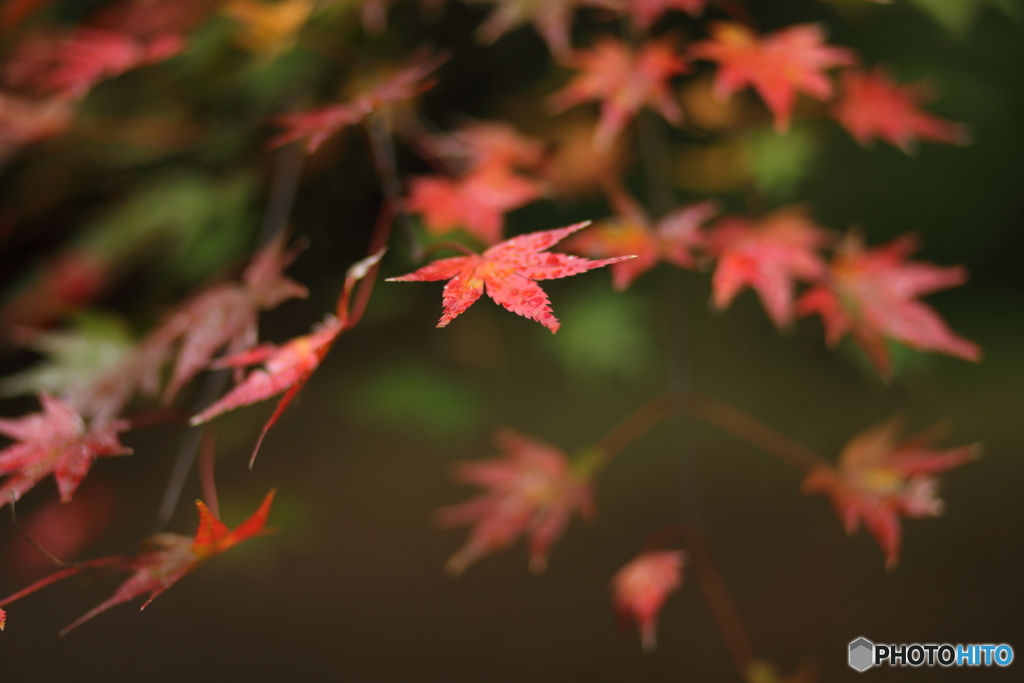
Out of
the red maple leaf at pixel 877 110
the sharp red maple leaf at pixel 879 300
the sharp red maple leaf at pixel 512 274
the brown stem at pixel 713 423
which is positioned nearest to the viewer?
the sharp red maple leaf at pixel 512 274

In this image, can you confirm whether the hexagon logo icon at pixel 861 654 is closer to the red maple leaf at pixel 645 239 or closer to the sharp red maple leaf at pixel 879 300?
the sharp red maple leaf at pixel 879 300

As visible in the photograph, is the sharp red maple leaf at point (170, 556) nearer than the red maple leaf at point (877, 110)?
Yes

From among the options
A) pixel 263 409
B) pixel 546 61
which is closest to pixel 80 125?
pixel 263 409

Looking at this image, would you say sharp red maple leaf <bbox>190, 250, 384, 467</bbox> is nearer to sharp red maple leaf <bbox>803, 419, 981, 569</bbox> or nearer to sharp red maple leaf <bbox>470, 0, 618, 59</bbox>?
sharp red maple leaf <bbox>470, 0, 618, 59</bbox>

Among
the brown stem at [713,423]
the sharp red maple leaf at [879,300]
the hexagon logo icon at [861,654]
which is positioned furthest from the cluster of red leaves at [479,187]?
the hexagon logo icon at [861,654]

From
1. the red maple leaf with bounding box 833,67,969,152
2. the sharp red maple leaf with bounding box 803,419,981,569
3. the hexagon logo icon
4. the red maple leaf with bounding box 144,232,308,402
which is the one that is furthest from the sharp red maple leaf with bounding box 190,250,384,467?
the hexagon logo icon

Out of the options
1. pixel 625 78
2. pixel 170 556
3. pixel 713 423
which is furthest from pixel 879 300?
pixel 713 423

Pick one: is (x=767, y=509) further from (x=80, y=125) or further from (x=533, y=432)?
(x=80, y=125)
